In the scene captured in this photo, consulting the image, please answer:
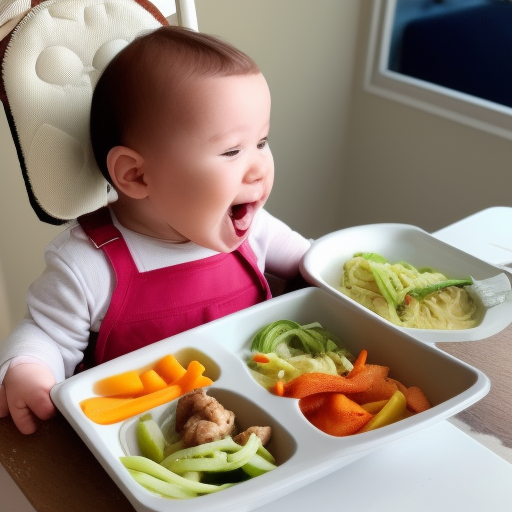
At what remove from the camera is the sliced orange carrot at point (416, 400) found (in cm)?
92

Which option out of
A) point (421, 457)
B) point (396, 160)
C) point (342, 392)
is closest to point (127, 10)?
point (342, 392)

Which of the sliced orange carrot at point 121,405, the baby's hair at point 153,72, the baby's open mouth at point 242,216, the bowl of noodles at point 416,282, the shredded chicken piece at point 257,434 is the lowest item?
the bowl of noodles at point 416,282

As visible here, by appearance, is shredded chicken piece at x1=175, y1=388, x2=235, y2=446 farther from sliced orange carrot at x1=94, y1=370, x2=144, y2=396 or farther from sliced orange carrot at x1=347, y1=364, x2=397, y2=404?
sliced orange carrot at x1=347, y1=364, x2=397, y2=404

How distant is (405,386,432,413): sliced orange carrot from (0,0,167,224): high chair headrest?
54 centimetres

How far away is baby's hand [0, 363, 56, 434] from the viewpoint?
2.90 ft

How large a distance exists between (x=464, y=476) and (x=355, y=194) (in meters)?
2.01

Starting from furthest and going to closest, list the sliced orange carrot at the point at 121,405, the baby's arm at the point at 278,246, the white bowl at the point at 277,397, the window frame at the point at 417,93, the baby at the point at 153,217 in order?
the window frame at the point at 417,93 → the baby's arm at the point at 278,246 → the baby at the point at 153,217 → the sliced orange carrot at the point at 121,405 → the white bowl at the point at 277,397

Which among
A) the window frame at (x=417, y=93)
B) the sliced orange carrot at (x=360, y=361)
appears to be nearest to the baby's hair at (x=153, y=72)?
the sliced orange carrot at (x=360, y=361)

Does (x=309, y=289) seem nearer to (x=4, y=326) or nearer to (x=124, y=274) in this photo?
(x=124, y=274)

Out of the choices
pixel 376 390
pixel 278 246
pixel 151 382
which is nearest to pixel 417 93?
pixel 278 246

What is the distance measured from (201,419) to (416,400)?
0.28 metres

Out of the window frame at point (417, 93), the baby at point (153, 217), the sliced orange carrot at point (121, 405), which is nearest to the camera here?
the sliced orange carrot at point (121, 405)

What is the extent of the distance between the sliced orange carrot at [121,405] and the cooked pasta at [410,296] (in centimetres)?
39

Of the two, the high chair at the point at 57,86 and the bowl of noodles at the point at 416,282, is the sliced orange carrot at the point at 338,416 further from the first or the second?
the high chair at the point at 57,86
